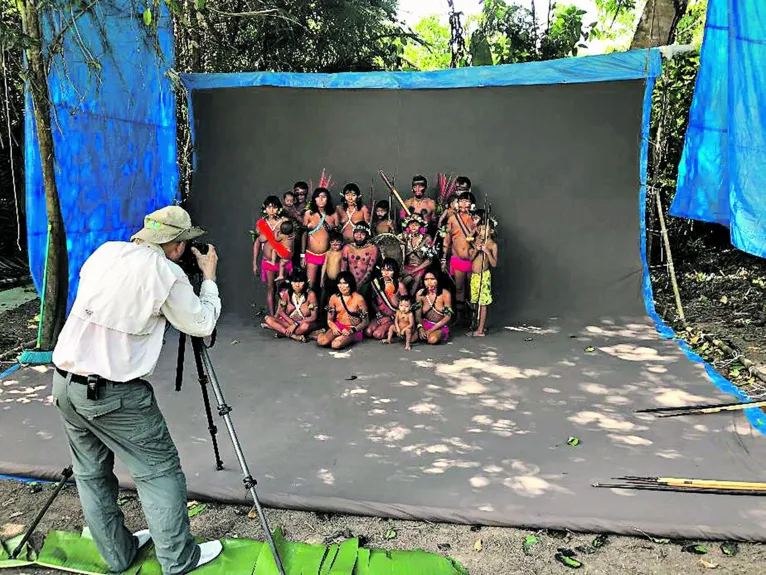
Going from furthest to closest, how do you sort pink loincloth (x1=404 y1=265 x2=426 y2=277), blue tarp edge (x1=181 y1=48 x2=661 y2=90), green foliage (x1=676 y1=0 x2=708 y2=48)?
green foliage (x1=676 y1=0 x2=708 y2=48)
pink loincloth (x1=404 y1=265 x2=426 y2=277)
blue tarp edge (x1=181 y1=48 x2=661 y2=90)

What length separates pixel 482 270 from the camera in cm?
563

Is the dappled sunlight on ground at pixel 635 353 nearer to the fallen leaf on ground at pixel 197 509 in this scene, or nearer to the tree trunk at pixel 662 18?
the fallen leaf on ground at pixel 197 509

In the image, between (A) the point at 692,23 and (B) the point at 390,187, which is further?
(A) the point at 692,23

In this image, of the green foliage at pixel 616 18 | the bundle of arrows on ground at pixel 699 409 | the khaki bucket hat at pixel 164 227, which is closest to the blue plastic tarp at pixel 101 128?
the khaki bucket hat at pixel 164 227

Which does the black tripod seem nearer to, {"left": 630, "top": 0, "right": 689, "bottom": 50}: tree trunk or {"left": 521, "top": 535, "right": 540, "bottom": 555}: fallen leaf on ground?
{"left": 521, "top": 535, "right": 540, "bottom": 555}: fallen leaf on ground

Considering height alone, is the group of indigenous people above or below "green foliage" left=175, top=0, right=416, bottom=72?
below

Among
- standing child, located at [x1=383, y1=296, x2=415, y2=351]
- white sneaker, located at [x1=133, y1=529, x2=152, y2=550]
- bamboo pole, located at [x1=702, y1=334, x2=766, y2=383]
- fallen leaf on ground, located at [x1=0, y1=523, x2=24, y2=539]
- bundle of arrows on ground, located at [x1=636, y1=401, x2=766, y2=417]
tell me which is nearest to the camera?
white sneaker, located at [x1=133, y1=529, x2=152, y2=550]

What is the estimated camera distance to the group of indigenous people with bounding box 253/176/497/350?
540 centimetres

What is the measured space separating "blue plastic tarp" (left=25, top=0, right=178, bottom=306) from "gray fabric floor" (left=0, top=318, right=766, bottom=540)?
1053mm

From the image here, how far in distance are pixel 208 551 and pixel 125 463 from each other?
50cm

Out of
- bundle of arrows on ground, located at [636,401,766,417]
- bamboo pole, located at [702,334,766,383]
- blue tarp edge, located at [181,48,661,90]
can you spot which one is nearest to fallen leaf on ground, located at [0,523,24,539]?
bundle of arrows on ground, located at [636,401,766,417]

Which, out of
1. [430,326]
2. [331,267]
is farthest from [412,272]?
[331,267]

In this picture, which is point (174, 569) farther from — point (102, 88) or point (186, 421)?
point (102, 88)

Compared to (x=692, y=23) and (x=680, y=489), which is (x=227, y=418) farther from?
(x=692, y=23)
